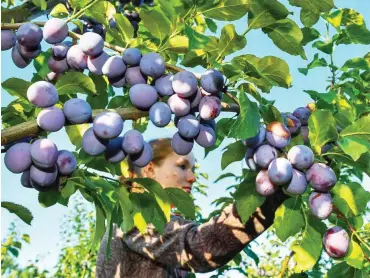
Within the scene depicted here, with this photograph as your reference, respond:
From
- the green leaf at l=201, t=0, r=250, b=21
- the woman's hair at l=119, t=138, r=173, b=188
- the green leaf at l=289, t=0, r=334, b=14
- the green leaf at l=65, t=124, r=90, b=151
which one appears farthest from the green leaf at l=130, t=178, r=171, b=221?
the woman's hair at l=119, t=138, r=173, b=188

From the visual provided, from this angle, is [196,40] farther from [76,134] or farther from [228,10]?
[76,134]

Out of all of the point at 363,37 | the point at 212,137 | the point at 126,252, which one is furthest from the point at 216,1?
the point at 126,252

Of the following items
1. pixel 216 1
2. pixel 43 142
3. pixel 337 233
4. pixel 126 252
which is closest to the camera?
pixel 43 142

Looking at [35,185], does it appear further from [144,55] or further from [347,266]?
[347,266]

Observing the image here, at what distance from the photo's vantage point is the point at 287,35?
4.63 feet

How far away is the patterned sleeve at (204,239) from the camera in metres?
1.87

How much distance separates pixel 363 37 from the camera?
2.04m

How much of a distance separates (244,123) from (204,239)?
3.33 ft

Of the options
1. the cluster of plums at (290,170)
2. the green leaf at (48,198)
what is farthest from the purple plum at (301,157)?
the green leaf at (48,198)

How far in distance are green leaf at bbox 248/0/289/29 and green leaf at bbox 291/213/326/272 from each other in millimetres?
548

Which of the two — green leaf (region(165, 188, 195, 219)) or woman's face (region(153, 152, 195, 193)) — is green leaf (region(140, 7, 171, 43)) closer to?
green leaf (region(165, 188, 195, 219))

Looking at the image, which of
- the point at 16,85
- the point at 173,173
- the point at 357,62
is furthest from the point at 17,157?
the point at 173,173

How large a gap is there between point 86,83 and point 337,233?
743mm

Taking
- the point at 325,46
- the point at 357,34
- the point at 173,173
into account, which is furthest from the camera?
the point at 173,173
